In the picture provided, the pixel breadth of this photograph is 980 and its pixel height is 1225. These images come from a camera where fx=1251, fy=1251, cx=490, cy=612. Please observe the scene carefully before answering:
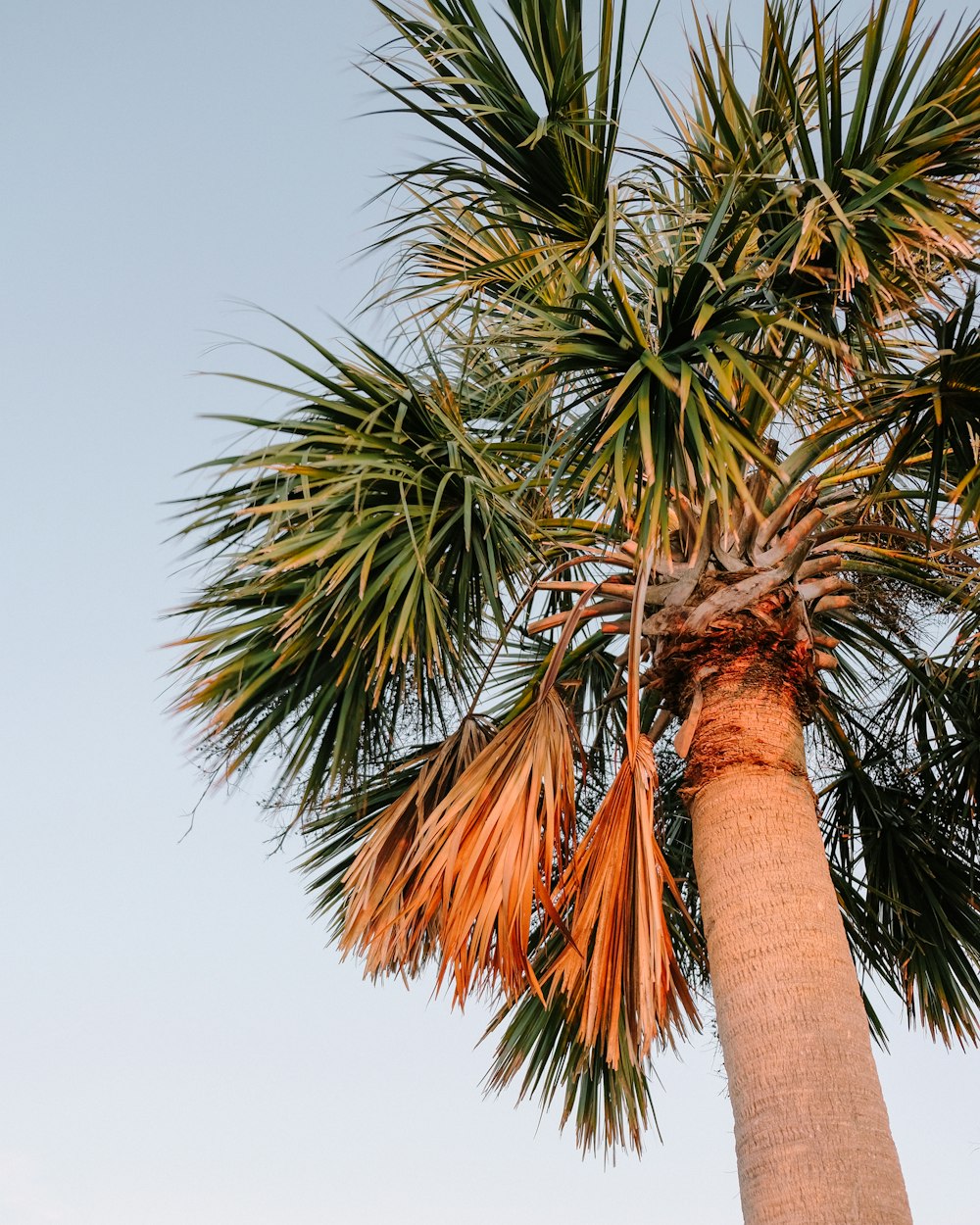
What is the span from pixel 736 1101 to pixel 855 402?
9.20ft

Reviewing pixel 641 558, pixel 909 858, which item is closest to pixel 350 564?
pixel 641 558

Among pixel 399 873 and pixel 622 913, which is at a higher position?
pixel 399 873

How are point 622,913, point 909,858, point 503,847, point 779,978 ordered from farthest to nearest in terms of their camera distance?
point 909,858
point 503,847
point 622,913
point 779,978

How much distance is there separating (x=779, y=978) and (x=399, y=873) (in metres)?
1.86

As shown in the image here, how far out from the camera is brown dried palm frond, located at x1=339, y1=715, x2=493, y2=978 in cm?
527

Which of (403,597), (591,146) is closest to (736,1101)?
(403,597)

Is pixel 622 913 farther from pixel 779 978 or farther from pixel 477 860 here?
pixel 779 978

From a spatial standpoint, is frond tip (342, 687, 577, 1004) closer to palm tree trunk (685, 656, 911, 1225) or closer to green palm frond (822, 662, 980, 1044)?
palm tree trunk (685, 656, 911, 1225)

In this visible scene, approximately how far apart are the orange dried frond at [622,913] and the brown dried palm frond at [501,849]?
0.53 ft

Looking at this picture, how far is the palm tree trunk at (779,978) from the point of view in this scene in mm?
3738

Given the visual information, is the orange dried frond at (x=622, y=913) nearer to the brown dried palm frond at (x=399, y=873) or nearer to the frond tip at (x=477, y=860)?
the frond tip at (x=477, y=860)

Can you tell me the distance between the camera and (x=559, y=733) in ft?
17.3

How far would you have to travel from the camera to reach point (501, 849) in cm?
487

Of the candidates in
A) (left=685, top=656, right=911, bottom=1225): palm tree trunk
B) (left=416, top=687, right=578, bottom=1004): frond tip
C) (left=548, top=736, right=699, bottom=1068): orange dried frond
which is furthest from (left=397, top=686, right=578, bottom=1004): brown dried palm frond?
(left=685, top=656, right=911, bottom=1225): palm tree trunk
